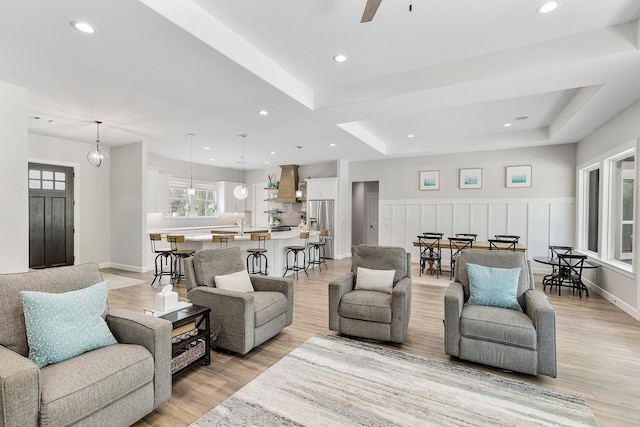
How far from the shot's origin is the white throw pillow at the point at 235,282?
10.3 ft

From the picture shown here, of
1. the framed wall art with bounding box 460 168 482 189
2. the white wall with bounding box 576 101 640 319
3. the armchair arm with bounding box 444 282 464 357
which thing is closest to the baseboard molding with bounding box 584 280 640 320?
the white wall with bounding box 576 101 640 319

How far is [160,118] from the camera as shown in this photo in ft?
16.1

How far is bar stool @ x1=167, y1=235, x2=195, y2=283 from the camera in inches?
216

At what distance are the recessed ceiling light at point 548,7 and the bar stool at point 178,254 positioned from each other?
223 inches

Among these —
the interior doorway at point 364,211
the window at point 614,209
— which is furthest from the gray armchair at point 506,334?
the interior doorway at point 364,211

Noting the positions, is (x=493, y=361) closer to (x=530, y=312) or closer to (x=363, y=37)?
(x=530, y=312)

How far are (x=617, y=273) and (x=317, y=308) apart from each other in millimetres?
4468

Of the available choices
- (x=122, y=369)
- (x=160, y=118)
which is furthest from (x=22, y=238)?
(x=122, y=369)

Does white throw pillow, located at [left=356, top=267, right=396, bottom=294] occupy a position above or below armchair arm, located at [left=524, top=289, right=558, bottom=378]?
above

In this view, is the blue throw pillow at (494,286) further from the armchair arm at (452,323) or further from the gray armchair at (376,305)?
the gray armchair at (376,305)

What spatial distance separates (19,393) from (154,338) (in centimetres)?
65

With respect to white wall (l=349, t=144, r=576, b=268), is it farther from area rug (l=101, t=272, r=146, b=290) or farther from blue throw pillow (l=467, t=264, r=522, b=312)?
area rug (l=101, t=272, r=146, b=290)

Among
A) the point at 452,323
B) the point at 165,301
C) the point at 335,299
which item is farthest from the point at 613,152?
the point at 165,301

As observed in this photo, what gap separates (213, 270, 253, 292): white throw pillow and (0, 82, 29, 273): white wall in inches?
103
